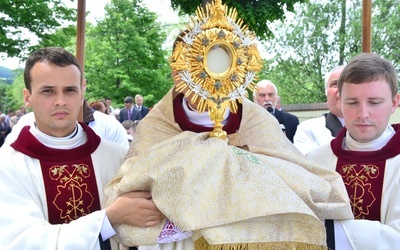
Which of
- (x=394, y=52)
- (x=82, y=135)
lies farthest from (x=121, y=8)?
(x=82, y=135)

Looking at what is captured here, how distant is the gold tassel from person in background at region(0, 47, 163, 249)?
1.33 feet

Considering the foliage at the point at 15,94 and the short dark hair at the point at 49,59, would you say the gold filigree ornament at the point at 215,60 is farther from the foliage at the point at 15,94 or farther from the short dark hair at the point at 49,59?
the foliage at the point at 15,94

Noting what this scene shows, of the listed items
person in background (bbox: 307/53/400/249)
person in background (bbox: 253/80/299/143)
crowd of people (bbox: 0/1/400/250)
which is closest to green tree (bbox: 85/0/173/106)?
person in background (bbox: 253/80/299/143)

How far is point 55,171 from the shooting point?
3.26 m

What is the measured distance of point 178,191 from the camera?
267 cm

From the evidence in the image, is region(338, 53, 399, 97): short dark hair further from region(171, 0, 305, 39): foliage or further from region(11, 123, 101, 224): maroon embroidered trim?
region(171, 0, 305, 39): foliage

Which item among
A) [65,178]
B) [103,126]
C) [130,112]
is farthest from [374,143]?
[130,112]

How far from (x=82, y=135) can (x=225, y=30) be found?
3.78 feet

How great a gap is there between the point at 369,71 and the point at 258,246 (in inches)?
46.5

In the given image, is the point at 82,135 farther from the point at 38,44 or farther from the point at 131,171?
the point at 38,44

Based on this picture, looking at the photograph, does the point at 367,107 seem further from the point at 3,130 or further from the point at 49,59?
the point at 3,130

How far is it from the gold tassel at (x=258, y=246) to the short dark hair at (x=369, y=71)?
0.97m

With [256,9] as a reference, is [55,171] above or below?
below

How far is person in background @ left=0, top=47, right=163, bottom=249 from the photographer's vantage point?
9.41ft
